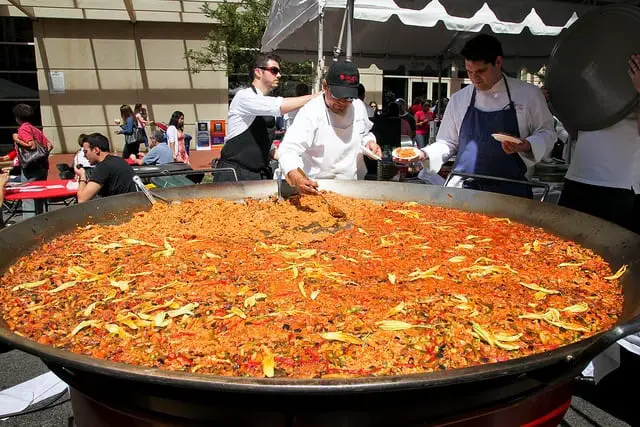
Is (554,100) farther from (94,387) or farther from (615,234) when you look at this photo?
(94,387)

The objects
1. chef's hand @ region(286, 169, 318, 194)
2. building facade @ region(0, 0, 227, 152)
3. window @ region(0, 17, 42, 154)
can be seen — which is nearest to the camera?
chef's hand @ region(286, 169, 318, 194)

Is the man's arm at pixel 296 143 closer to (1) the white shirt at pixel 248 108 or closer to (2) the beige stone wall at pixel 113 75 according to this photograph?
(1) the white shirt at pixel 248 108

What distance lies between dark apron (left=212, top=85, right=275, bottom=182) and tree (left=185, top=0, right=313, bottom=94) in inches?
371

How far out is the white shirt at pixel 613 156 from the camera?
304cm

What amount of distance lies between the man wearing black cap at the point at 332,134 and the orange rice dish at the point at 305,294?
76 centimetres

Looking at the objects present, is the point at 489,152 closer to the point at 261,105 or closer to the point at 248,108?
the point at 261,105

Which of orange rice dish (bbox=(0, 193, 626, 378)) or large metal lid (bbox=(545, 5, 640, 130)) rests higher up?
large metal lid (bbox=(545, 5, 640, 130))

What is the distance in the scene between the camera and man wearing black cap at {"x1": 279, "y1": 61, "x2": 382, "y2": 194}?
3.09 metres

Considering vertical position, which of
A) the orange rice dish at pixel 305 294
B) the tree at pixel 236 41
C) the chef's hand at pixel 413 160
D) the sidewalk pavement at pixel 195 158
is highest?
the tree at pixel 236 41

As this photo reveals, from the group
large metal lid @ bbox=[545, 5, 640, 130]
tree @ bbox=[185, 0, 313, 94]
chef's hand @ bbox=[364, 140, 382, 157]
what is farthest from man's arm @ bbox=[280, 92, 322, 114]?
tree @ bbox=[185, 0, 313, 94]

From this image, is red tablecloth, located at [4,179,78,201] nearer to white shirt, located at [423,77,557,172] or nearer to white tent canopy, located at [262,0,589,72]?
white tent canopy, located at [262,0,589,72]

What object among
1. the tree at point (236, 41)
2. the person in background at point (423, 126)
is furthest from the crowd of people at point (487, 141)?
the tree at point (236, 41)

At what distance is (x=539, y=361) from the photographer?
41.3 inches

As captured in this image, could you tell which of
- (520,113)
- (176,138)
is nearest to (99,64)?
(176,138)
